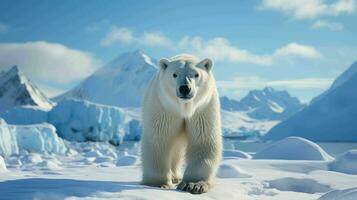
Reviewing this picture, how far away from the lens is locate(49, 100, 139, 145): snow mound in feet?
149

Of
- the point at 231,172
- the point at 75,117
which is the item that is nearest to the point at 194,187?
the point at 231,172

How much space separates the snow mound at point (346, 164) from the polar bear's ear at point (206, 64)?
10.5 feet

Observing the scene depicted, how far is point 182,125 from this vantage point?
163 inches

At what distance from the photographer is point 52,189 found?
2992 millimetres

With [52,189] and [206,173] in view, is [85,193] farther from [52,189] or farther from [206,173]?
[206,173]

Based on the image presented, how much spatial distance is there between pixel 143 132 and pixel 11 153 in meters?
21.2

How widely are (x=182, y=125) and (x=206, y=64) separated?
64cm

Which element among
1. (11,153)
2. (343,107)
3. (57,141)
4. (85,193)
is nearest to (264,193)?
(85,193)

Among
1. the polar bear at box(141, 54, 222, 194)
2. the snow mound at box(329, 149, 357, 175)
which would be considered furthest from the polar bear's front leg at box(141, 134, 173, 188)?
the snow mound at box(329, 149, 357, 175)

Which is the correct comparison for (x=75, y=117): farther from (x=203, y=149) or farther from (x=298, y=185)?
(x=203, y=149)

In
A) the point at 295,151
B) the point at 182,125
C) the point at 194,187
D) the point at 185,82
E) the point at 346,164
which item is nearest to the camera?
the point at 194,187

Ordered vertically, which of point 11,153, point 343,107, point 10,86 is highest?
point 10,86

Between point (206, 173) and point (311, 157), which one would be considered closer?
point (206, 173)

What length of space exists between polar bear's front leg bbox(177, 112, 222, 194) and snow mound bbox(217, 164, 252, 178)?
1406 mm
